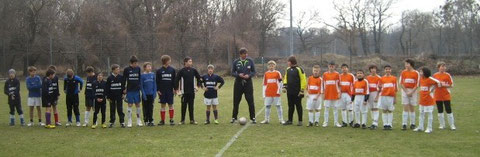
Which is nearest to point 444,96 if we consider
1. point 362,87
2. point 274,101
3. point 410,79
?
point 410,79

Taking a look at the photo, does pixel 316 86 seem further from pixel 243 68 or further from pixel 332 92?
pixel 243 68

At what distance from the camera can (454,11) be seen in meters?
52.3

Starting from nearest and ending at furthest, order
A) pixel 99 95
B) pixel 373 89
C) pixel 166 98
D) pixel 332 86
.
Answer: pixel 373 89, pixel 332 86, pixel 99 95, pixel 166 98

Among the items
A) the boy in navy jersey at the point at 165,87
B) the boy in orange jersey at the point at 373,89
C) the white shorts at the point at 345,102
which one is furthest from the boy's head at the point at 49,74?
the boy in orange jersey at the point at 373,89

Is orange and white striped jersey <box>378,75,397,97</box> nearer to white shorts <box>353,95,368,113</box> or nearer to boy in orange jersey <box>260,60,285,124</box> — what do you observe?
white shorts <box>353,95,368,113</box>

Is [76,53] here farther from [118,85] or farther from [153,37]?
[118,85]

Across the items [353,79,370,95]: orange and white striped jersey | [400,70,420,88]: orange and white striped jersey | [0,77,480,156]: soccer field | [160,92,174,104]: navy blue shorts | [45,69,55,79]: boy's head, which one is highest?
[45,69,55,79]: boy's head

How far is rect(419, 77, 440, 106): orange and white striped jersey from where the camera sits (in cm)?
992

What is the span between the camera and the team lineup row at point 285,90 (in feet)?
33.5

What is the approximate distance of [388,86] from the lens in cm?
1036

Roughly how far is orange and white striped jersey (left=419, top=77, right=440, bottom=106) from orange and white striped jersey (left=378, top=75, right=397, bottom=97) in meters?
0.62

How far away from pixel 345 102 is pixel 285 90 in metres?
1.53

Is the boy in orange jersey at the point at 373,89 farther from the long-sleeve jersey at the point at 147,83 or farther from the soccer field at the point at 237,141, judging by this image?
the long-sleeve jersey at the point at 147,83

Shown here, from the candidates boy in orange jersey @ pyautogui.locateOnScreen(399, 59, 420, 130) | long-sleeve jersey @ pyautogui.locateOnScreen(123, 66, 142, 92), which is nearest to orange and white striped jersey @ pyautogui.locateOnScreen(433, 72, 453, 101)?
boy in orange jersey @ pyautogui.locateOnScreen(399, 59, 420, 130)
